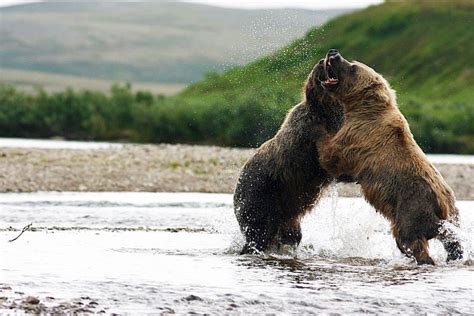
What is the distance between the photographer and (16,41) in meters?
188

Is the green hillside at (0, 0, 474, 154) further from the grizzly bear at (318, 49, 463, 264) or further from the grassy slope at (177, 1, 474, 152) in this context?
the grizzly bear at (318, 49, 463, 264)

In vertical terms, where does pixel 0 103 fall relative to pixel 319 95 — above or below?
below

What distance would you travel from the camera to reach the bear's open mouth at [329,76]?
9.89m

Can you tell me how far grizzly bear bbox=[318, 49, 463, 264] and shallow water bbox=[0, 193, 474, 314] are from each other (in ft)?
1.06

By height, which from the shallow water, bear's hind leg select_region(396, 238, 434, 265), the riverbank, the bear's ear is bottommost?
the riverbank

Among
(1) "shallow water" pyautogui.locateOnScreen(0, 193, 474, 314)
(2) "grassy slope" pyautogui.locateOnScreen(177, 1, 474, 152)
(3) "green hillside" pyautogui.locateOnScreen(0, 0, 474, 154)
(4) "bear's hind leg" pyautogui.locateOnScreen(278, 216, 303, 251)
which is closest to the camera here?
(1) "shallow water" pyautogui.locateOnScreen(0, 193, 474, 314)

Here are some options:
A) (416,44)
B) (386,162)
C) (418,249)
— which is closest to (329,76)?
(386,162)

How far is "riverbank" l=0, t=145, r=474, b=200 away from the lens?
21656 millimetres

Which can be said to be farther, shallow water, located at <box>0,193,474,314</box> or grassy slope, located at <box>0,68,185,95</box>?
grassy slope, located at <box>0,68,185,95</box>

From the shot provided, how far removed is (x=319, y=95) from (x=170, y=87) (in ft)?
553

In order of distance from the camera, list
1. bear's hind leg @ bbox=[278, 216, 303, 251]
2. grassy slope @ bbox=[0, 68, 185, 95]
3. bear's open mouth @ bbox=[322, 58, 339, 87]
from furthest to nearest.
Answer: grassy slope @ bbox=[0, 68, 185, 95] < bear's hind leg @ bbox=[278, 216, 303, 251] < bear's open mouth @ bbox=[322, 58, 339, 87]

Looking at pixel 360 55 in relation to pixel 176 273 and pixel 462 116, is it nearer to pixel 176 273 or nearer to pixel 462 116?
pixel 462 116

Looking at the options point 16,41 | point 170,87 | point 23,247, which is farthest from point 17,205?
point 16,41

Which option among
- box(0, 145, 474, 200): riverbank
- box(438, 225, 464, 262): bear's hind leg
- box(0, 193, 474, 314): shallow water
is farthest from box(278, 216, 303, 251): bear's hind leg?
box(0, 145, 474, 200): riverbank
